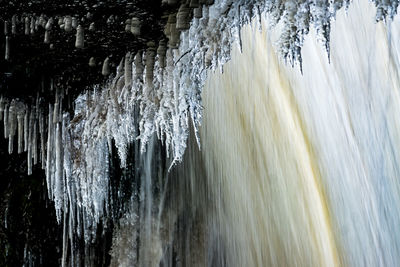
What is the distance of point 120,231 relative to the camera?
376cm

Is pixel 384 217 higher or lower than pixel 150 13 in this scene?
lower

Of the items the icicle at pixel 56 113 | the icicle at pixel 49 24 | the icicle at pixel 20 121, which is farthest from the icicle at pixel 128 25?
the icicle at pixel 20 121

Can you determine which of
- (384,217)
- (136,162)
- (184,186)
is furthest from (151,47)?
(384,217)

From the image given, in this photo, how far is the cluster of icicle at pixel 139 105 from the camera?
2451mm

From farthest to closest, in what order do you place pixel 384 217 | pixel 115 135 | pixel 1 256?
1. pixel 384 217
2. pixel 1 256
3. pixel 115 135

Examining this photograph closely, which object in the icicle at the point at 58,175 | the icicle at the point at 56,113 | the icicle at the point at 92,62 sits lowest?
the icicle at the point at 58,175

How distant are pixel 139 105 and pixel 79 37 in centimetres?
56

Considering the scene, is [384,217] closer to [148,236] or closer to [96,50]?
[148,236]

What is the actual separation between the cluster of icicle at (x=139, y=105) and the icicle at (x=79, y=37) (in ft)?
0.83

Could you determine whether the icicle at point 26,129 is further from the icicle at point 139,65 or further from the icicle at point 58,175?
the icicle at point 139,65

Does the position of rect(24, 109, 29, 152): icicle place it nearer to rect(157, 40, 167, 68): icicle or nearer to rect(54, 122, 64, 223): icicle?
rect(54, 122, 64, 223): icicle

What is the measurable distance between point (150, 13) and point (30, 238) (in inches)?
76.9

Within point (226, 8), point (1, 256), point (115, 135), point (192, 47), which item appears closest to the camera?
point (226, 8)

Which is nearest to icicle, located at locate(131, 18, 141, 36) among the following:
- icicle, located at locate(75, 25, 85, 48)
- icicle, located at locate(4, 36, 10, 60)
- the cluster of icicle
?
the cluster of icicle
